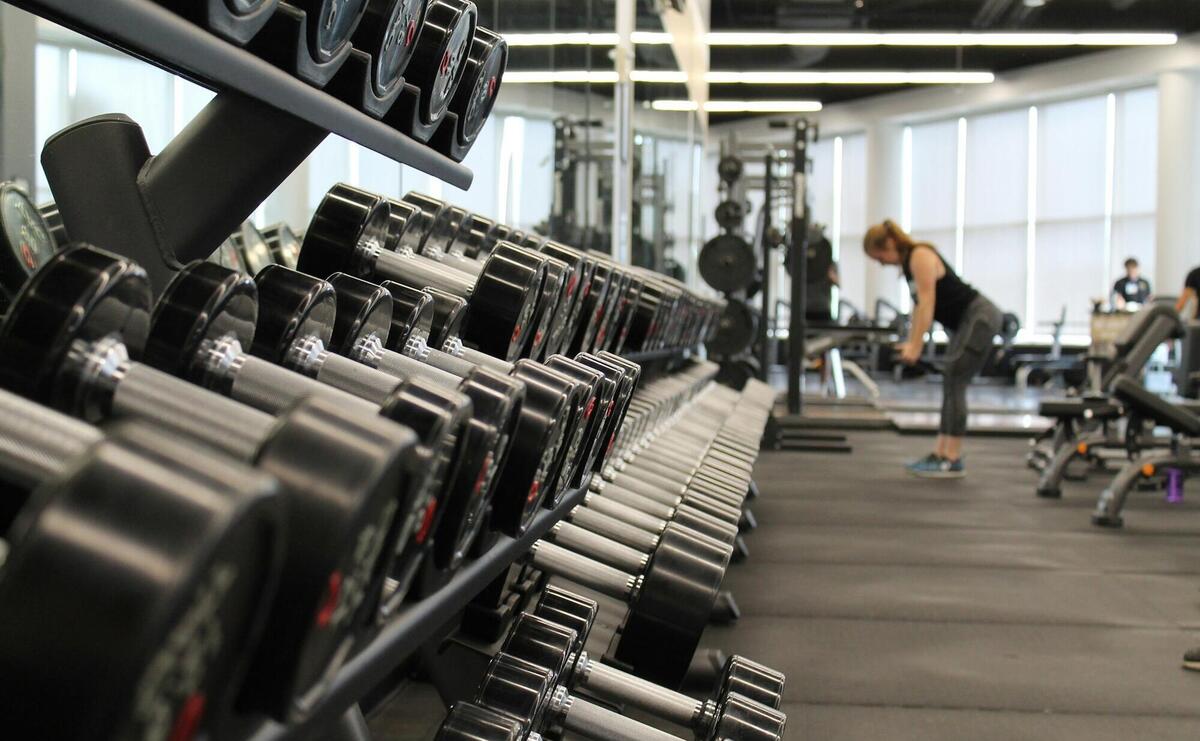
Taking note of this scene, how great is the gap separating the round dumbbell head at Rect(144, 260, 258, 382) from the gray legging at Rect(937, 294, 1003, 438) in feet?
18.6

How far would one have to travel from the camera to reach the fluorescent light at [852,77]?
1290 centimetres

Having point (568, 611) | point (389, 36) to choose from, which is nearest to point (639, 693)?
point (568, 611)

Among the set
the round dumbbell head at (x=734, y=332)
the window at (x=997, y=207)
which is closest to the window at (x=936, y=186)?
the window at (x=997, y=207)

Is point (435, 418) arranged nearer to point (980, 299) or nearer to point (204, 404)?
point (204, 404)

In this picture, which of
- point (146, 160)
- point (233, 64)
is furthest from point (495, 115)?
point (233, 64)

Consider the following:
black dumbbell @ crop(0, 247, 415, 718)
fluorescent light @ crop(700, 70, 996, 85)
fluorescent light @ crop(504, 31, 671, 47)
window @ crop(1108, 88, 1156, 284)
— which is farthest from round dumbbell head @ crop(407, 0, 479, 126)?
window @ crop(1108, 88, 1156, 284)

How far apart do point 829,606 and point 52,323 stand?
2889 millimetres

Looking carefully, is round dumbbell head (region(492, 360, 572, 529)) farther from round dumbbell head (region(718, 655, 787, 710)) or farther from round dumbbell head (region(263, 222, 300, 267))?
round dumbbell head (region(263, 222, 300, 267))

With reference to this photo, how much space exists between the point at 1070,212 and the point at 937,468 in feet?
29.1

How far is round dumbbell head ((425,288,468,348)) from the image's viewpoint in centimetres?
134

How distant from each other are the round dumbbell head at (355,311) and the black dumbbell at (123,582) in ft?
2.03

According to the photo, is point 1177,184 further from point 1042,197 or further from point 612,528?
point 612,528

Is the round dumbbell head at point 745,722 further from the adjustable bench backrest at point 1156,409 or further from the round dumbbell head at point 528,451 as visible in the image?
the adjustable bench backrest at point 1156,409

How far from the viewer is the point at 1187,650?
2.84 m
